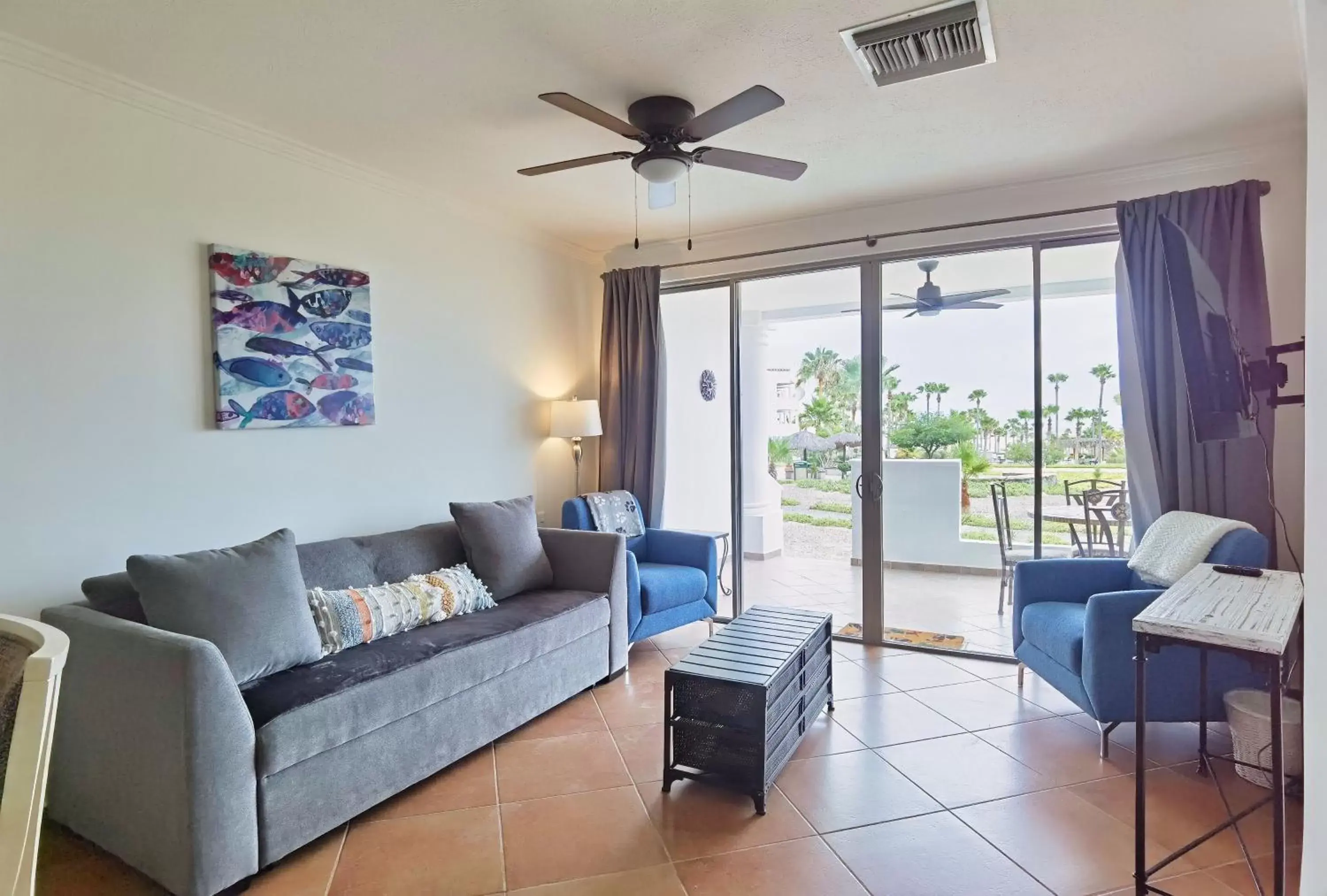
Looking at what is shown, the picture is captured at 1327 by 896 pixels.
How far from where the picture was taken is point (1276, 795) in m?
1.73

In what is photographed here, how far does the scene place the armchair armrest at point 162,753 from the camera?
1.90 m

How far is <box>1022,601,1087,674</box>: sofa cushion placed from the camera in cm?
284

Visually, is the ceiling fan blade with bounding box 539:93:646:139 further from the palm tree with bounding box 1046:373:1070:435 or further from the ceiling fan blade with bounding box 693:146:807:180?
the palm tree with bounding box 1046:373:1070:435

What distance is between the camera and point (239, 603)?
229 centimetres

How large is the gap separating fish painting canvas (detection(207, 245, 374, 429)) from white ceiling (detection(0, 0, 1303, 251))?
1.98 ft

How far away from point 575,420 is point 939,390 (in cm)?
222

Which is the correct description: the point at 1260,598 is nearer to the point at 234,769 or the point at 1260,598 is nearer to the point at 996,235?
the point at 996,235

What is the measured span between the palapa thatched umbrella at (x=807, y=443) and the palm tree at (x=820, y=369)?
27 centimetres

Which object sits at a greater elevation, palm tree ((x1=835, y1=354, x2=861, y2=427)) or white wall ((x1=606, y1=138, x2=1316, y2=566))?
white wall ((x1=606, y1=138, x2=1316, y2=566))

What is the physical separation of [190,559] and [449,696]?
996 mm

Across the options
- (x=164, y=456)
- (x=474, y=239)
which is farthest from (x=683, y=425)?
(x=164, y=456)

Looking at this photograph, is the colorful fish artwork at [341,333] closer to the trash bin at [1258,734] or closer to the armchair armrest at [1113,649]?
the armchair armrest at [1113,649]

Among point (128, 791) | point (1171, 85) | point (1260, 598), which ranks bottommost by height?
point (128, 791)

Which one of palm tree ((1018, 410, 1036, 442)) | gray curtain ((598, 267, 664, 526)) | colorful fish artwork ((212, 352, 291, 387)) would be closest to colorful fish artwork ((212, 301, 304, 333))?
colorful fish artwork ((212, 352, 291, 387))
